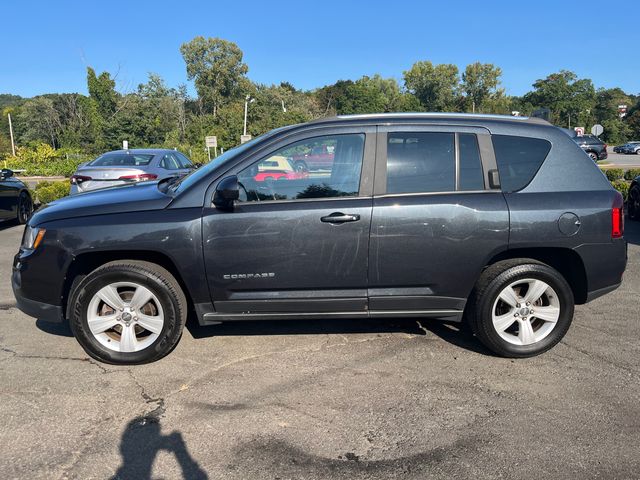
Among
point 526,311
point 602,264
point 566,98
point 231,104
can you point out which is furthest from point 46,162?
point 566,98

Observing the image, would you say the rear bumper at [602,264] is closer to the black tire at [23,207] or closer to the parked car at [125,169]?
the parked car at [125,169]

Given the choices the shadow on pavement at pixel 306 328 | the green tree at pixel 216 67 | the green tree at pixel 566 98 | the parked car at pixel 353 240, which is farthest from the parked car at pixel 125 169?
the green tree at pixel 566 98

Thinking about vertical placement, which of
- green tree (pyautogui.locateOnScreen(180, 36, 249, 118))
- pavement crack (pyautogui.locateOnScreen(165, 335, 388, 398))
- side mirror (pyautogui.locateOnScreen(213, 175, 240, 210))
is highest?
green tree (pyautogui.locateOnScreen(180, 36, 249, 118))

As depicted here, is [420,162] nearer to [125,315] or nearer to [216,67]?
[125,315]

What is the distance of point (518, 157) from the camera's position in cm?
389

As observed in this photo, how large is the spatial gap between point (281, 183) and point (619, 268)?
2719 mm

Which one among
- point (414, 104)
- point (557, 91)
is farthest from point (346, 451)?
point (557, 91)

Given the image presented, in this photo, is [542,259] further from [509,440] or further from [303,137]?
[303,137]

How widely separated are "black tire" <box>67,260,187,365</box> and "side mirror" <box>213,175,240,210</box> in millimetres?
690

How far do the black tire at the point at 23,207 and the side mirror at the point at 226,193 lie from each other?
8569 millimetres

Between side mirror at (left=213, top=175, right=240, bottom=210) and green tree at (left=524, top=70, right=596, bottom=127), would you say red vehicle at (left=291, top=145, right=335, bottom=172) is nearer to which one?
side mirror at (left=213, top=175, right=240, bottom=210)

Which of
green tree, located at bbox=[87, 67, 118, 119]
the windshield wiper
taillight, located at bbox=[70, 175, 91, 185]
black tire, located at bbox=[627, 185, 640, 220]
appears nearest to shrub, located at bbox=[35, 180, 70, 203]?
taillight, located at bbox=[70, 175, 91, 185]

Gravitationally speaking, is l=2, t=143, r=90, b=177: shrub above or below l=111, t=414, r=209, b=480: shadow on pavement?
above

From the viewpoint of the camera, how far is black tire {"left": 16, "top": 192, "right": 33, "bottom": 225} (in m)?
10.4
